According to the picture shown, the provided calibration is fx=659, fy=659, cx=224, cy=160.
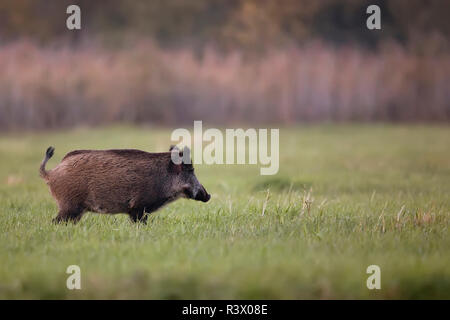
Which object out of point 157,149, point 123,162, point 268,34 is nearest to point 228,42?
point 268,34

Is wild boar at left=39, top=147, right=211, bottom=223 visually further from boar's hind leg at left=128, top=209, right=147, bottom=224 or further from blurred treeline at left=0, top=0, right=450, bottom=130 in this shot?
blurred treeline at left=0, top=0, right=450, bottom=130

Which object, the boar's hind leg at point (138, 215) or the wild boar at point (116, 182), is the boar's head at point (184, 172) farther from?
the boar's hind leg at point (138, 215)

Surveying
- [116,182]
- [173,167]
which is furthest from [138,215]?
[173,167]

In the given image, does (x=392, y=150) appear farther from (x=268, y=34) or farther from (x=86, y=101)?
(x=268, y=34)

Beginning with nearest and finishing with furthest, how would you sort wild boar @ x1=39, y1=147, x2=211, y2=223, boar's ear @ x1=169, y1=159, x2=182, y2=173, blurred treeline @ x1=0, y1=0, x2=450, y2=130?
1. wild boar @ x1=39, y1=147, x2=211, y2=223
2. boar's ear @ x1=169, y1=159, x2=182, y2=173
3. blurred treeline @ x1=0, y1=0, x2=450, y2=130

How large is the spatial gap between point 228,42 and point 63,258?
24.9 metres

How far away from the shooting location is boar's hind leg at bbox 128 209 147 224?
20.1 feet

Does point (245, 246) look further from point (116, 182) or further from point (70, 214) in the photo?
point (70, 214)

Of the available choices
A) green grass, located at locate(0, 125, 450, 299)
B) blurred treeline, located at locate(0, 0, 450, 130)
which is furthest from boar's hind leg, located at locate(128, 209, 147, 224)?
blurred treeline, located at locate(0, 0, 450, 130)

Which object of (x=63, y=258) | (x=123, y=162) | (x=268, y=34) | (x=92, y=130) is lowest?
(x=63, y=258)

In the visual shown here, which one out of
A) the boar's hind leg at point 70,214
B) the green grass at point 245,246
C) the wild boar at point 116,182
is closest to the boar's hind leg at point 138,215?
the wild boar at point 116,182

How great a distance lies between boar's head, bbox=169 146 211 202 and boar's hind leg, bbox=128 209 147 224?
1.59ft

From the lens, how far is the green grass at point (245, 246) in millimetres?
4424
